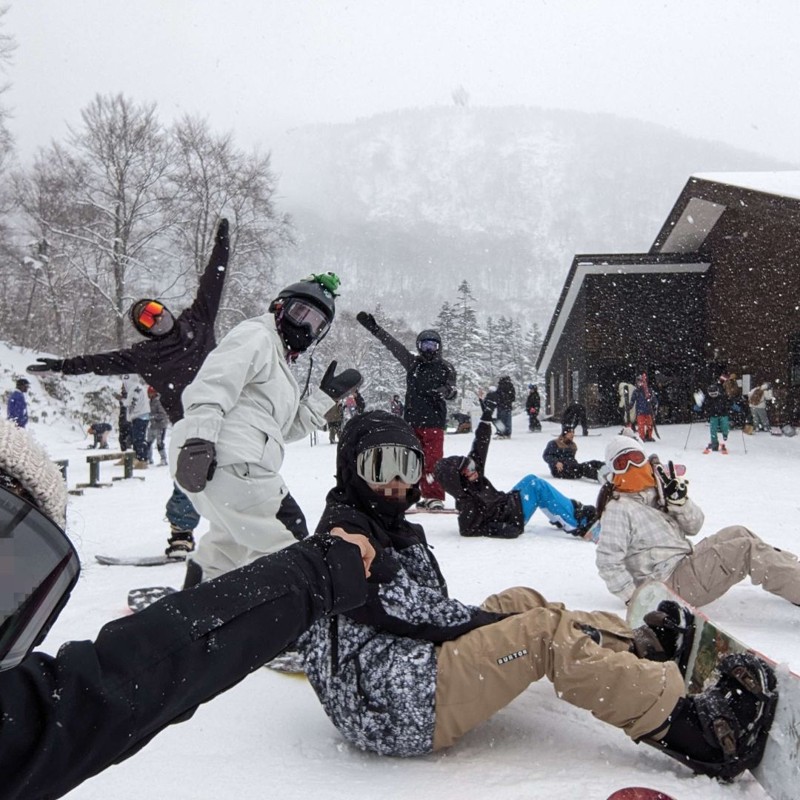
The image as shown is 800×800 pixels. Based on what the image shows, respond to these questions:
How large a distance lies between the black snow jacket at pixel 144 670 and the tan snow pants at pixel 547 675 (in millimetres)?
1151

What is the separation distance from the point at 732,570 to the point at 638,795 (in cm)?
216

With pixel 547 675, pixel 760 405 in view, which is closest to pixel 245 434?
pixel 547 675

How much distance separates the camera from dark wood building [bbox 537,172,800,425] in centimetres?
1862

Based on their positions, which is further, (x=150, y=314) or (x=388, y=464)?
(x=150, y=314)

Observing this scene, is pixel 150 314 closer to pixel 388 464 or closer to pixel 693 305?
pixel 388 464

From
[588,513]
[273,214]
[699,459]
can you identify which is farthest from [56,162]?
[588,513]

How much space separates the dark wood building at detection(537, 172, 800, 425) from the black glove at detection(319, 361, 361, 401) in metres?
17.8

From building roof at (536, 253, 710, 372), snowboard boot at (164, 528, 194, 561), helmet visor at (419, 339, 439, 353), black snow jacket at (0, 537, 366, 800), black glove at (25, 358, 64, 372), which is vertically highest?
building roof at (536, 253, 710, 372)

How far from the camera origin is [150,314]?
13.5 feet

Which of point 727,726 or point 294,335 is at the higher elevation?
point 294,335

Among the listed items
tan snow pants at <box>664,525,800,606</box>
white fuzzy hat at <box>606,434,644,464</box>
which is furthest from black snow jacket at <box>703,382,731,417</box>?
tan snow pants at <box>664,525,800,606</box>

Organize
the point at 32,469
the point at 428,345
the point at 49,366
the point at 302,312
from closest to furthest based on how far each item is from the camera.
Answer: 1. the point at 32,469
2. the point at 302,312
3. the point at 49,366
4. the point at 428,345

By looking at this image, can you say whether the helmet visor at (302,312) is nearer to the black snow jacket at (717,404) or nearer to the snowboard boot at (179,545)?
the snowboard boot at (179,545)

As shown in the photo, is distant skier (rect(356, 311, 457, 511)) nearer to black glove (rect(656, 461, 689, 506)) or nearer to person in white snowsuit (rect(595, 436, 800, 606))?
person in white snowsuit (rect(595, 436, 800, 606))
